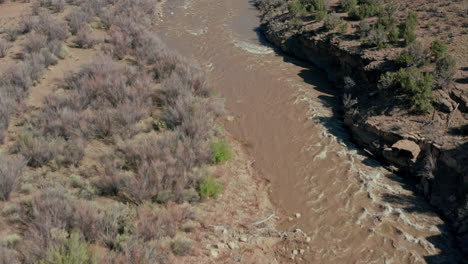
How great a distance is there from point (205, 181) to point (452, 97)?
21.9ft

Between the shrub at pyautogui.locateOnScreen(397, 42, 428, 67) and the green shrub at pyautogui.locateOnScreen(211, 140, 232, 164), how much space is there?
19.3 ft

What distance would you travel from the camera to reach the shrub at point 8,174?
21.6 ft

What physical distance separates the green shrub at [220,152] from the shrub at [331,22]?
7.96m

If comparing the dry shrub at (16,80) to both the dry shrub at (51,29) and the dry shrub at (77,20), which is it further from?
the dry shrub at (77,20)

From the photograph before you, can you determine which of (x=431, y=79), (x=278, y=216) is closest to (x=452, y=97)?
(x=431, y=79)

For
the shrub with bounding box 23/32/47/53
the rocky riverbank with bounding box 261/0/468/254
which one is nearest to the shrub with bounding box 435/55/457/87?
→ the rocky riverbank with bounding box 261/0/468/254

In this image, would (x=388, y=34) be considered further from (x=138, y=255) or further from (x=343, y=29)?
(x=138, y=255)

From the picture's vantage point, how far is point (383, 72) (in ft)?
36.2

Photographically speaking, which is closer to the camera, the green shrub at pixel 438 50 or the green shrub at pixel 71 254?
the green shrub at pixel 71 254

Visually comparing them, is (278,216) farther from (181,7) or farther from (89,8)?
(181,7)

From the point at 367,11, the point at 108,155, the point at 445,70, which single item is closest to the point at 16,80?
the point at 108,155

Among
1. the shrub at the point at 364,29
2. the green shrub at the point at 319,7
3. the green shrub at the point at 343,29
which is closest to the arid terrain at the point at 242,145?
the green shrub at the point at 343,29

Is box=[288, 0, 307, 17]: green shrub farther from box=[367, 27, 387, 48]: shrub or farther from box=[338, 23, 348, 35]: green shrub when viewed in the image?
box=[367, 27, 387, 48]: shrub

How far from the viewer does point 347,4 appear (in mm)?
15641
